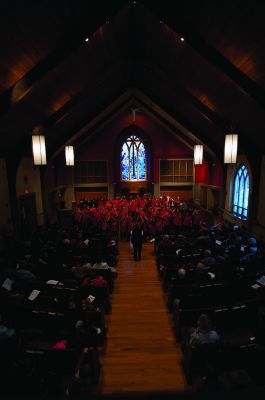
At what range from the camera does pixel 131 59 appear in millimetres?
11000

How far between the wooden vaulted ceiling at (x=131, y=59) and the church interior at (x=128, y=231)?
0.14ft

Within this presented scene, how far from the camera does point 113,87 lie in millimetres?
13398

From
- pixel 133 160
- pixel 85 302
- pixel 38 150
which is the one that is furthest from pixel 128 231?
pixel 133 160

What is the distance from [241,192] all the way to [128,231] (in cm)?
712

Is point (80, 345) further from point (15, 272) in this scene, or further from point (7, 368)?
point (15, 272)

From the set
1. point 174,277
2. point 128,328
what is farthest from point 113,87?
point 128,328

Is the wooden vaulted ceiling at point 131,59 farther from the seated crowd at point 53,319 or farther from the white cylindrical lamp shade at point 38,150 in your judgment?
the seated crowd at point 53,319

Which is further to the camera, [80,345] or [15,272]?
[15,272]

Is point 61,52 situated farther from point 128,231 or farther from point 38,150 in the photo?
point 128,231

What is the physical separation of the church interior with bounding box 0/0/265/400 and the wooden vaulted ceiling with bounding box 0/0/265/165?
4 cm

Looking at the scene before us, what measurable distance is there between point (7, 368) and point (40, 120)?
9.56 m

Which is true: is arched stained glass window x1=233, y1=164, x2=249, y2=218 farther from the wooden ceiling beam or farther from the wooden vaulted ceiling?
the wooden ceiling beam

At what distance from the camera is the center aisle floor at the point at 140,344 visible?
4523 millimetres

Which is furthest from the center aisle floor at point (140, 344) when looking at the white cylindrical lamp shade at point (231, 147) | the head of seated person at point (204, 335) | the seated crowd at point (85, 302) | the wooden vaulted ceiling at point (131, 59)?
the wooden vaulted ceiling at point (131, 59)
